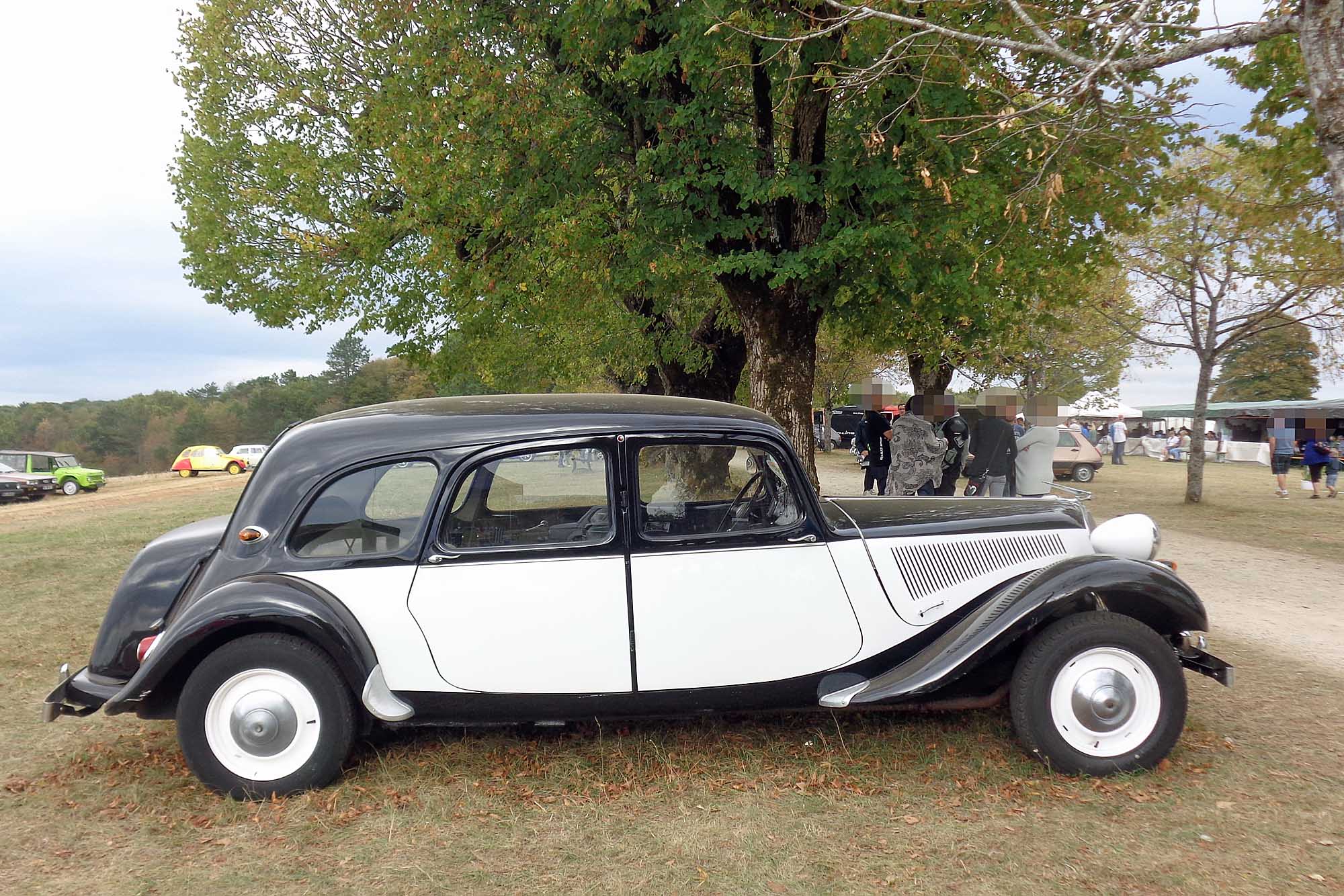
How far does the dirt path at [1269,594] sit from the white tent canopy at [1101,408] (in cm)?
2868

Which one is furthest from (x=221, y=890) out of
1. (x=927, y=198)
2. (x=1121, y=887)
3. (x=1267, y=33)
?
(x=927, y=198)

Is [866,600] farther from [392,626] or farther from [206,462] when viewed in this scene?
[206,462]

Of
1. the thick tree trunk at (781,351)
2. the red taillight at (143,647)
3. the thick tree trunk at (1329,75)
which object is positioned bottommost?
the red taillight at (143,647)

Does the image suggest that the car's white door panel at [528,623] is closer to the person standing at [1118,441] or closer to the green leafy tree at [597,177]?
the green leafy tree at [597,177]

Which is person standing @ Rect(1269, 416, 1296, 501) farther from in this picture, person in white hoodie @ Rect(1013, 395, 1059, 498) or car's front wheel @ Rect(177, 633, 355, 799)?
car's front wheel @ Rect(177, 633, 355, 799)

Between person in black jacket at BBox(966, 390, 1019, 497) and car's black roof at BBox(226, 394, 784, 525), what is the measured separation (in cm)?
523

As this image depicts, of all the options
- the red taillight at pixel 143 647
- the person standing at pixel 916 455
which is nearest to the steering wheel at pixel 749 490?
the red taillight at pixel 143 647

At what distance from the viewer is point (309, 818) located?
Answer: 380 cm

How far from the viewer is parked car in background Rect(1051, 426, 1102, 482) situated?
960 inches

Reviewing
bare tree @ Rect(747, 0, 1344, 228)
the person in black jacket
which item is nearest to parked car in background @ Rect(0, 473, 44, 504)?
bare tree @ Rect(747, 0, 1344, 228)

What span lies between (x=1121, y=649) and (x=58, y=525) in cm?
2055

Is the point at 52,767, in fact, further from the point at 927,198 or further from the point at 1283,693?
the point at 927,198

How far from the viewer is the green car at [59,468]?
1294 inches

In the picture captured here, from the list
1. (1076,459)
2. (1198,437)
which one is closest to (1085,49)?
(1198,437)
